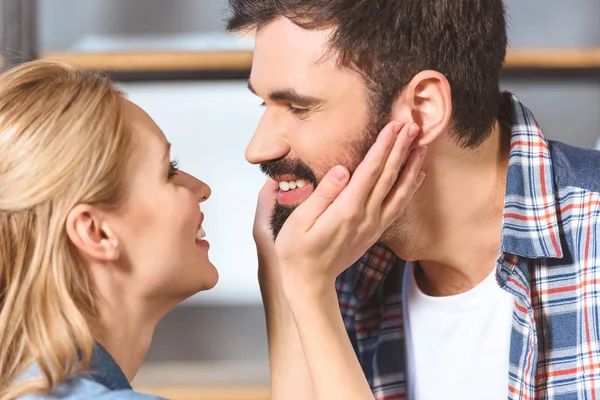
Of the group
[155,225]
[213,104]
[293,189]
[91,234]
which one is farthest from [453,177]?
[213,104]

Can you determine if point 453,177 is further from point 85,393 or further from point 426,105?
point 85,393

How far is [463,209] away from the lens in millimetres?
1530

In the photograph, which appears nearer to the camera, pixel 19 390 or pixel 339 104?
pixel 19 390

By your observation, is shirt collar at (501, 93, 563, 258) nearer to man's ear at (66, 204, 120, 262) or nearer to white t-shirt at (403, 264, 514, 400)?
white t-shirt at (403, 264, 514, 400)

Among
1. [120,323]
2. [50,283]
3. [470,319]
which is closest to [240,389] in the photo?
[470,319]

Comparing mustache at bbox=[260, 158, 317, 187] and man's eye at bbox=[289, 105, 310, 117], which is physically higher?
man's eye at bbox=[289, 105, 310, 117]

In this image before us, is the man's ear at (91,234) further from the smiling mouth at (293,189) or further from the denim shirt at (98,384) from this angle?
the smiling mouth at (293,189)

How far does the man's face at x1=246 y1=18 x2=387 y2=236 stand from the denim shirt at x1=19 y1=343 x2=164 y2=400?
47cm

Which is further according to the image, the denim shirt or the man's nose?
the man's nose

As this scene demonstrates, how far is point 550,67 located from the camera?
84.6 inches

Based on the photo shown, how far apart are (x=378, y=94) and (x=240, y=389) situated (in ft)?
3.33

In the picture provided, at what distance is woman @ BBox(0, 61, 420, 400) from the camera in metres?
1.12

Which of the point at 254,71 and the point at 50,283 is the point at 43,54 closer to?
the point at 254,71

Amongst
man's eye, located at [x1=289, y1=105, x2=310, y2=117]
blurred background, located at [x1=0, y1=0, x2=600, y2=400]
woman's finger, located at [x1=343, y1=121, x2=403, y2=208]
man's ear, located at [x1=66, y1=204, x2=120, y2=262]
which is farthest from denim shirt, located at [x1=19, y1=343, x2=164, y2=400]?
blurred background, located at [x1=0, y1=0, x2=600, y2=400]
